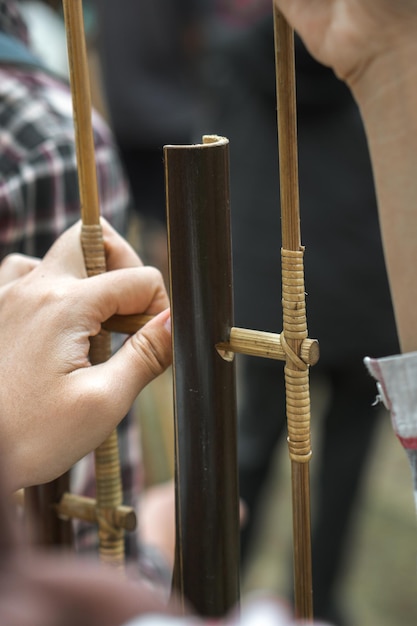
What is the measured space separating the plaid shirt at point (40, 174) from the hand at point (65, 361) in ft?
1.05

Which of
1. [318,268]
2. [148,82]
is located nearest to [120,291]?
[318,268]

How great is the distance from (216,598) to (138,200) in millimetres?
1623

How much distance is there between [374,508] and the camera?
1.91 metres

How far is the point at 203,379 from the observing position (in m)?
0.56

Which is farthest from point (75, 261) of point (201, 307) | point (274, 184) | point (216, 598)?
point (274, 184)

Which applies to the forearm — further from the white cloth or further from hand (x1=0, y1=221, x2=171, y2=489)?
hand (x1=0, y1=221, x2=171, y2=489)

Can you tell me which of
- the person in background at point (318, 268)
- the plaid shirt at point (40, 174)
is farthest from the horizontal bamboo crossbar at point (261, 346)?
the person in background at point (318, 268)

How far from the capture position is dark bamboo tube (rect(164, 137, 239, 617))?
1.75 ft

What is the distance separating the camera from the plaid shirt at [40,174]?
0.91 meters

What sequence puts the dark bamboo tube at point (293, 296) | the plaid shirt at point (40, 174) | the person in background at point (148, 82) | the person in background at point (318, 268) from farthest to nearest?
the person in background at point (148, 82)
the person in background at point (318, 268)
the plaid shirt at point (40, 174)
the dark bamboo tube at point (293, 296)

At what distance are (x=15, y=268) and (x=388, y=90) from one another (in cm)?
28

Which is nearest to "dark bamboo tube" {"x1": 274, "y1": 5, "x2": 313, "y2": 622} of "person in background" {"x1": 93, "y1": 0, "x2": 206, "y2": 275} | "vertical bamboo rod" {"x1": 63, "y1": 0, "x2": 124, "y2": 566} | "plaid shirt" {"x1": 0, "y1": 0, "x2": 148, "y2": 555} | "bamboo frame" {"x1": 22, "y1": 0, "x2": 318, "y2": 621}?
"bamboo frame" {"x1": 22, "y1": 0, "x2": 318, "y2": 621}

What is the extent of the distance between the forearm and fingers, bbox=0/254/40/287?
9.9 inches

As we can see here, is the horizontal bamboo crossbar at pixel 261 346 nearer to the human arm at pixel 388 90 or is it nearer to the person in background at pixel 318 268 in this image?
the human arm at pixel 388 90
